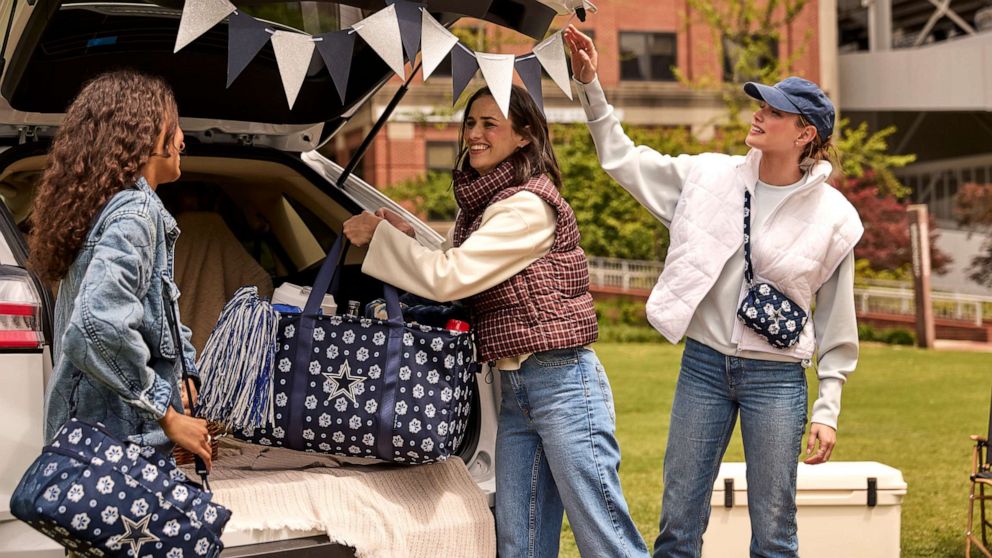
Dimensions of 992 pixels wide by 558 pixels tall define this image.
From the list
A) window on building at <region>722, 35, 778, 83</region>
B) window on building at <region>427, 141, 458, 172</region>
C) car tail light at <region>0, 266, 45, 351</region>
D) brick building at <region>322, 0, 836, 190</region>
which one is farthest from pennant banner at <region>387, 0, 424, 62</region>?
window on building at <region>427, 141, 458, 172</region>

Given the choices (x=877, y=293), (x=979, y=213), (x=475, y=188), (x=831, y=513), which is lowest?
(x=877, y=293)

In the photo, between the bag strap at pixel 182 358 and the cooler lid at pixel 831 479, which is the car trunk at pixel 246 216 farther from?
the cooler lid at pixel 831 479

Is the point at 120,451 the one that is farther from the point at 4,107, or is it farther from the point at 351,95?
the point at 351,95

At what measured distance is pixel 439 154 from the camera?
26.3 metres

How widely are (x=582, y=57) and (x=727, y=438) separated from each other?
122cm

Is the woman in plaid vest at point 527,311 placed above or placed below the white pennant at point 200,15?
below

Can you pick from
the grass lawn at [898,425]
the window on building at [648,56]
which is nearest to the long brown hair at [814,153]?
the grass lawn at [898,425]

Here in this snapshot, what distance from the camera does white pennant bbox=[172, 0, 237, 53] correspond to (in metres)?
2.77

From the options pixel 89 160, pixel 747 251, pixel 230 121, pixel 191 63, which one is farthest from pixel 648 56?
pixel 89 160

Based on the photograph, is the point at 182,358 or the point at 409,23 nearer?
the point at 182,358

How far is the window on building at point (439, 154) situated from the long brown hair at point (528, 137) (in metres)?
22.8

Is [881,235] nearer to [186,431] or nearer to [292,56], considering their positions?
[292,56]

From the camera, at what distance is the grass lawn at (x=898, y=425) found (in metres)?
6.06

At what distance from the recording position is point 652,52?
27.4 meters
